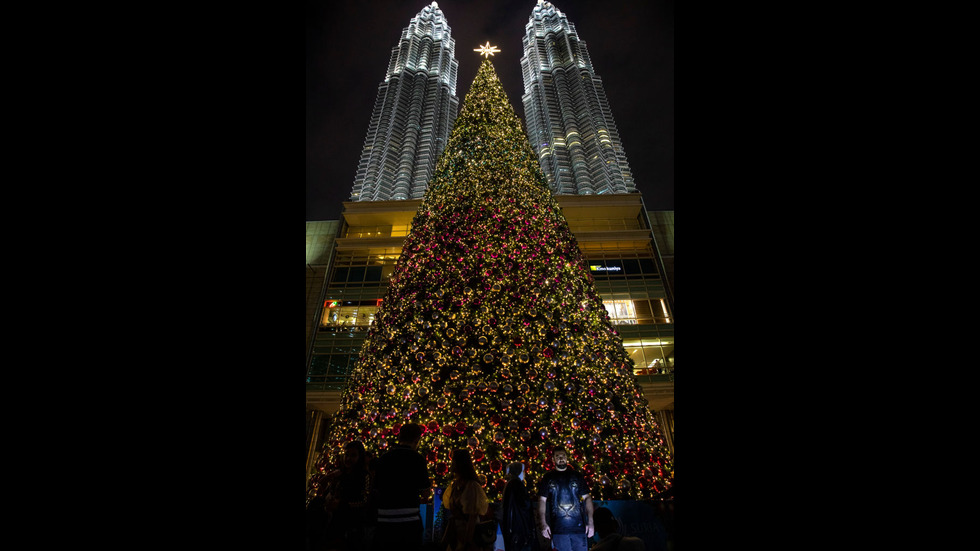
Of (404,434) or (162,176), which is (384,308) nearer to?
(404,434)

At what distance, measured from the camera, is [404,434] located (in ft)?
10.9

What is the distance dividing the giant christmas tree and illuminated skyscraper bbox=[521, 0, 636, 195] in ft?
59.9

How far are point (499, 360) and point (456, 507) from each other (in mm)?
1713

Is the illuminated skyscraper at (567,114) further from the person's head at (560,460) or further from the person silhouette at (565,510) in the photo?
the person silhouette at (565,510)

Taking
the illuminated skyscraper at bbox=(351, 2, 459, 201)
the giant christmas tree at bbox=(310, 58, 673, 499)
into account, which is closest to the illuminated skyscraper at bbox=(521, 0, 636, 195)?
the illuminated skyscraper at bbox=(351, 2, 459, 201)

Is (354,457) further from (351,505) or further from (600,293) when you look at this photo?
(600,293)

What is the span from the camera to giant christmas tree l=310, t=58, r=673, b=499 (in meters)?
A: 4.84

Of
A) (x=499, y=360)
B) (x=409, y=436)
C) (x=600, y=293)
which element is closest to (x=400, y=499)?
(x=409, y=436)

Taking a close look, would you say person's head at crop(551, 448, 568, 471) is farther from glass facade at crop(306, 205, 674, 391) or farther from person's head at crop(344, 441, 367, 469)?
glass facade at crop(306, 205, 674, 391)

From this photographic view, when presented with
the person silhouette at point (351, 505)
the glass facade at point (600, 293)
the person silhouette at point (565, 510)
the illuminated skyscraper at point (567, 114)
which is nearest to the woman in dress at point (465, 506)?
the person silhouette at point (565, 510)

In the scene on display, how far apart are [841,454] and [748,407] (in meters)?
0.24

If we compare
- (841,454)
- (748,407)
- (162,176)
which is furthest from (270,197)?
(841,454)

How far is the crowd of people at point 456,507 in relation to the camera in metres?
3.14

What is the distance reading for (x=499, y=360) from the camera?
5.21m
